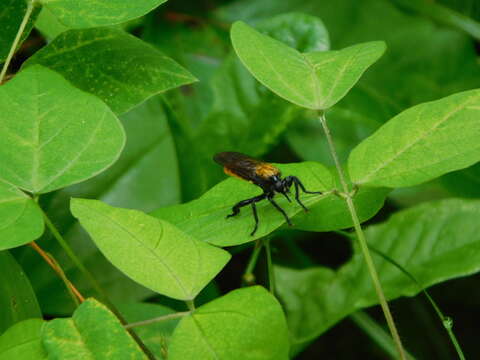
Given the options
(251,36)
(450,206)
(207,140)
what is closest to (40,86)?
(251,36)

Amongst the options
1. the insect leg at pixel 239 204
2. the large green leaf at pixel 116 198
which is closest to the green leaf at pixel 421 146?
the insect leg at pixel 239 204

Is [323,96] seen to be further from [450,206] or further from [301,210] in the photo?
[450,206]

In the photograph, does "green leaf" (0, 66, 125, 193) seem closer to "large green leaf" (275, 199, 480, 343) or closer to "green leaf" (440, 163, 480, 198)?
"large green leaf" (275, 199, 480, 343)

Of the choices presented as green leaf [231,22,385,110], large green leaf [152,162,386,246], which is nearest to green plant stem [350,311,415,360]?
large green leaf [152,162,386,246]

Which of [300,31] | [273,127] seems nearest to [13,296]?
Result: [273,127]

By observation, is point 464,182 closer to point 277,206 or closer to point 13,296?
point 277,206

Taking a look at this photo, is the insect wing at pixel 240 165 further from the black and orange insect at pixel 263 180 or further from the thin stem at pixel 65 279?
the thin stem at pixel 65 279
